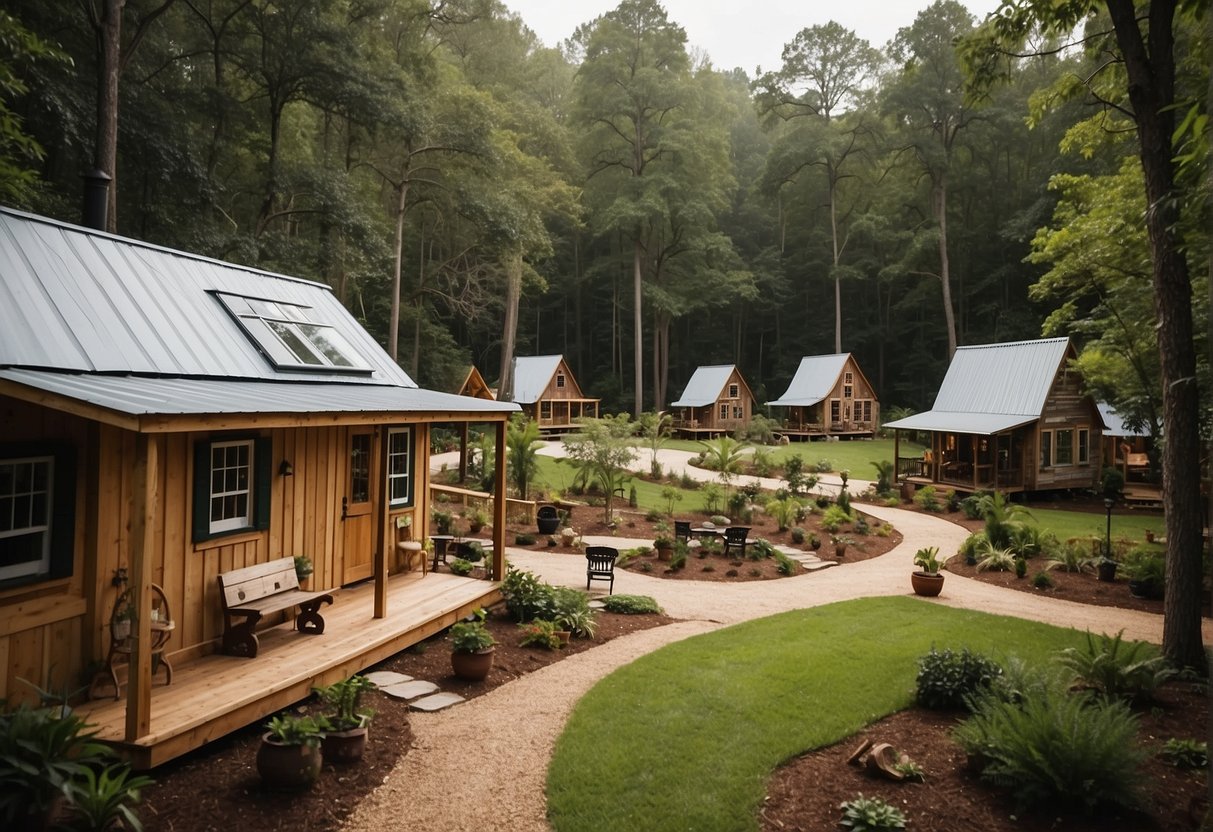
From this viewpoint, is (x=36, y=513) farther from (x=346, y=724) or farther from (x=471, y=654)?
(x=471, y=654)

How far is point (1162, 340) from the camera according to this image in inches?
343

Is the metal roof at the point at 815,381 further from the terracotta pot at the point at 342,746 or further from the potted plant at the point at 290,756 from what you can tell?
the potted plant at the point at 290,756

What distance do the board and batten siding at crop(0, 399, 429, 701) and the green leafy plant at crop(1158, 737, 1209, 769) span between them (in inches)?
351

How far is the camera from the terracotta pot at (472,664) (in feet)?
27.0

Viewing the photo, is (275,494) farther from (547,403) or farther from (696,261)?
(696,261)

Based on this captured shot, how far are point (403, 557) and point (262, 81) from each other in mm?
19119

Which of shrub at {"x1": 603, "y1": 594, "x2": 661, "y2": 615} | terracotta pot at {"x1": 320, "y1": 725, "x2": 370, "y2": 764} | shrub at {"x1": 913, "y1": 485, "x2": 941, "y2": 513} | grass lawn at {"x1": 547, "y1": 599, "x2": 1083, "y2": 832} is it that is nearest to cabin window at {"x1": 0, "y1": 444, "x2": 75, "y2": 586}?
terracotta pot at {"x1": 320, "y1": 725, "x2": 370, "y2": 764}

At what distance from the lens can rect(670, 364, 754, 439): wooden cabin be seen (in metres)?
42.1

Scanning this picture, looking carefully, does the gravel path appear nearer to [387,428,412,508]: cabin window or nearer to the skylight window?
[387,428,412,508]: cabin window

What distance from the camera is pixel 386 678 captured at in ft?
26.9

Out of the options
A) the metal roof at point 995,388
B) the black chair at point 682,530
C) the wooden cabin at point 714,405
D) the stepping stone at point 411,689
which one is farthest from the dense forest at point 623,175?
the black chair at point 682,530

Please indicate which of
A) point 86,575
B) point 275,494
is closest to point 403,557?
point 275,494

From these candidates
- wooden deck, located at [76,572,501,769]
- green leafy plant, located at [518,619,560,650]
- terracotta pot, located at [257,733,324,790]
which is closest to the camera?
terracotta pot, located at [257,733,324,790]

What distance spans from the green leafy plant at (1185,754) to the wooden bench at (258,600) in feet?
27.6
